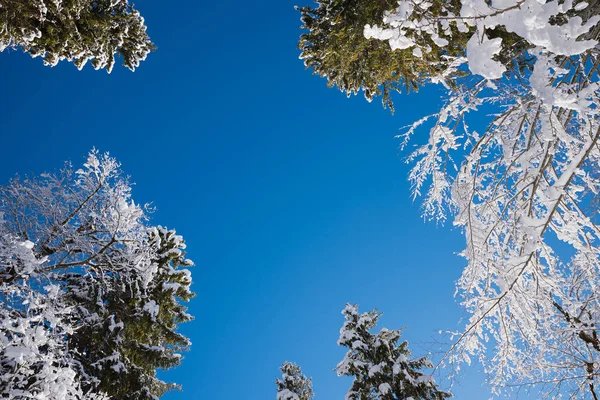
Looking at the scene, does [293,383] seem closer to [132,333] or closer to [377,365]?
[377,365]

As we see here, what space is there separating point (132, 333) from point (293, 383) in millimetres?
8306

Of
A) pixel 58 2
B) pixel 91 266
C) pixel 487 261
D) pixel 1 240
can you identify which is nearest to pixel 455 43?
pixel 487 261

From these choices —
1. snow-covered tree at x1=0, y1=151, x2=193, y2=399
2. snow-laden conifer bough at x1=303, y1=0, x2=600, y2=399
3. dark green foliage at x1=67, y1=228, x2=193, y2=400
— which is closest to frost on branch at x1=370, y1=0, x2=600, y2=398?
snow-laden conifer bough at x1=303, y1=0, x2=600, y2=399

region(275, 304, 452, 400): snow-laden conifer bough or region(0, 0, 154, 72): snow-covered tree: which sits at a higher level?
region(275, 304, 452, 400): snow-laden conifer bough

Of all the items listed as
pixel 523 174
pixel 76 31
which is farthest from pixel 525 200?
pixel 76 31

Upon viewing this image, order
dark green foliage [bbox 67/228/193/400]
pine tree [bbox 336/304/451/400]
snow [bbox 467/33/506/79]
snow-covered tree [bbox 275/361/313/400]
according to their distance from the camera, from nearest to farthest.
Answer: snow [bbox 467/33/506/79] → dark green foliage [bbox 67/228/193/400] → pine tree [bbox 336/304/451/400] → snow-covered tree [bbox 275/361/313/400]

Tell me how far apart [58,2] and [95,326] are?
724cm

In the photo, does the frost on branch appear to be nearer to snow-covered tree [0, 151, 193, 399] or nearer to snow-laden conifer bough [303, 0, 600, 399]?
snow-laden conifer bough [303, 0, 600, 399]

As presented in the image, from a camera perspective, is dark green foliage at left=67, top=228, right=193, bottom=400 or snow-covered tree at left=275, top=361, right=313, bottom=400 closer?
dark green foliage at left=67, top=228, right=193, bottom=400

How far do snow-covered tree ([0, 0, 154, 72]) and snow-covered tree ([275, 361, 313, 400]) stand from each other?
13615 mm

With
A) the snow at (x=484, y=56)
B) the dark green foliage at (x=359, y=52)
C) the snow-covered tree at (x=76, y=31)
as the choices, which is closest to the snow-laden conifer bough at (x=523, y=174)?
the snow at (x=484, y=56)

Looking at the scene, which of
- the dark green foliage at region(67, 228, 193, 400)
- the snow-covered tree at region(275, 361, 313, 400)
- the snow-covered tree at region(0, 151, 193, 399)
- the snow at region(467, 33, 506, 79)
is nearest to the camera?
the snow at region(467, 33, 506, 79)

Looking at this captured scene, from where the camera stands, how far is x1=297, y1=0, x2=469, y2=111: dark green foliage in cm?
530

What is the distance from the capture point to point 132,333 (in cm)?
989
